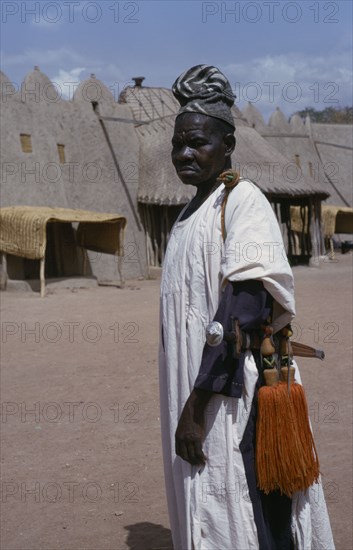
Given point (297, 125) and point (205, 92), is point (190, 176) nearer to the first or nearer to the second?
point (205, 92)

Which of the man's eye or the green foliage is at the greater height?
the green foliage

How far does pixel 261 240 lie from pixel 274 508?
2.76ft

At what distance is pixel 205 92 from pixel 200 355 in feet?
2.77

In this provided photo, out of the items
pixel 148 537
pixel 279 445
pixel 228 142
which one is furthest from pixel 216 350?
pixel 148 537

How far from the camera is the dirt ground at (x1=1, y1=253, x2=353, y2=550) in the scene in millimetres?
3725

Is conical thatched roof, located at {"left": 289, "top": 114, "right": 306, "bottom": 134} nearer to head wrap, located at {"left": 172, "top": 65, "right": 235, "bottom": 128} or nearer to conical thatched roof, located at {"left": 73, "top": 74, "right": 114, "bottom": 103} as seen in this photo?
conical thatched roof, located at {"left": 73, "top": 74, "right": 114, "bottom": 103}

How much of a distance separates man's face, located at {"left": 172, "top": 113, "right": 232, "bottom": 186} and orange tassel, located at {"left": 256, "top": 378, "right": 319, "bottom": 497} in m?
0.71

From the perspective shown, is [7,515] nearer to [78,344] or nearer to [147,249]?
[78,344]

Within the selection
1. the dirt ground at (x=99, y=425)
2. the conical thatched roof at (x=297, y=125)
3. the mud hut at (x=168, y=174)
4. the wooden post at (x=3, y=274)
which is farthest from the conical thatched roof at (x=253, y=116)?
the dirt ground at (x=99, y=425)

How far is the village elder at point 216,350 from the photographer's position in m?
2.16

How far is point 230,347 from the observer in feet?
7.10

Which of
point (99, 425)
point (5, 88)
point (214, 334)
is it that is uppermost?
point (5, 88)

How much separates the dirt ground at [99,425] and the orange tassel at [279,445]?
4.34ft

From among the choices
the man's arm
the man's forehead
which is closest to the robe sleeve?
the man's arm
